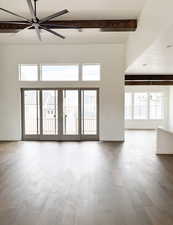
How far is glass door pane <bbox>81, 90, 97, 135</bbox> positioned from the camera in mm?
8570

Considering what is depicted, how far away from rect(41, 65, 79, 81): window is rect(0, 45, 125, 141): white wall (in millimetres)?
211

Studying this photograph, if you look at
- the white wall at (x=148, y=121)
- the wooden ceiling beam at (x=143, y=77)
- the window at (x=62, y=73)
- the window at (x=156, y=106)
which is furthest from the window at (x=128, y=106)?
the window at (x=62, y=73)

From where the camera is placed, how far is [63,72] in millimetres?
8547

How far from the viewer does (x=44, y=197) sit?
332 cm

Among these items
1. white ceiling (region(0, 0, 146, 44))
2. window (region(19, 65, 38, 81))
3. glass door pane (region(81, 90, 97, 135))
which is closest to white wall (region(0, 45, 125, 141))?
window (region(19, 65, 38, 81))

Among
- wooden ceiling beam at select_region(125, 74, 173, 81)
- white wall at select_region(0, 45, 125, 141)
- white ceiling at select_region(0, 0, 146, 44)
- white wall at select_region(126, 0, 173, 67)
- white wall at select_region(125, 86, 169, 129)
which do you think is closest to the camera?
white wall at select_region(126, 0, 173, 67)

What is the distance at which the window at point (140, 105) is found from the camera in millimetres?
12867

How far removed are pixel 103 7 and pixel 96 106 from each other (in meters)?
4.08

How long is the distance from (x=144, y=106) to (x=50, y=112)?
6.53 meters

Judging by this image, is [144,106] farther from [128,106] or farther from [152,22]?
[152,22]

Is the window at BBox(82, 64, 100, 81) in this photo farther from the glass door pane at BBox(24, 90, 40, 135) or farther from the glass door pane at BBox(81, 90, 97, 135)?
the glass door pane at BBox(24, 90, 40, 135)

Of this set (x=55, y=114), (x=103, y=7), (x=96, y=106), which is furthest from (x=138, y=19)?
(x=55, y=114)

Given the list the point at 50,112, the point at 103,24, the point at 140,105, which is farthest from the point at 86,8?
the point at 140,105

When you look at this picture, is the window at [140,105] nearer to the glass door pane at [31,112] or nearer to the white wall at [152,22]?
the glass door pane at [31,112]
